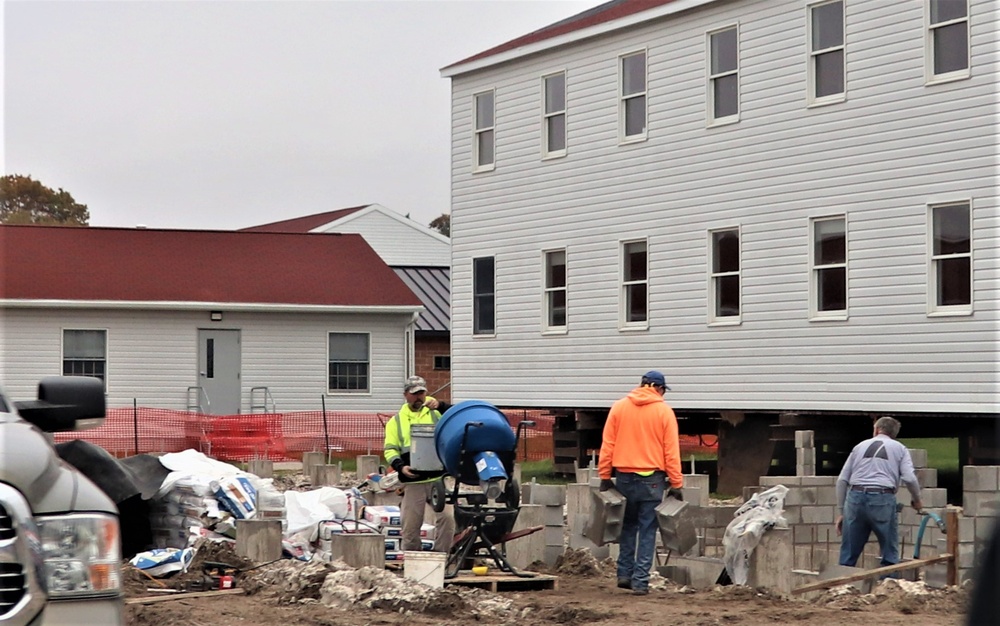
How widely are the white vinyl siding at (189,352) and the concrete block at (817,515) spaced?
24.3 m

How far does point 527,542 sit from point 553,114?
1581cm

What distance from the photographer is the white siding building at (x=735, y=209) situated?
22.3 meters

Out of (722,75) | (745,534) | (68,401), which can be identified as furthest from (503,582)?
(722,75)

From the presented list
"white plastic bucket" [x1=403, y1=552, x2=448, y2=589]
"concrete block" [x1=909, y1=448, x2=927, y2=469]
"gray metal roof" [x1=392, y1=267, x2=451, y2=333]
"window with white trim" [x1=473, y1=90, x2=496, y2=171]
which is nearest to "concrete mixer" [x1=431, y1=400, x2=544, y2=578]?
"white plastic bucket" [x1=403, y1=552, x2=448, y2=589]

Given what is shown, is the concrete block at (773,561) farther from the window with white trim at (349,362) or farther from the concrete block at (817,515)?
the window with white trim at (349,362)

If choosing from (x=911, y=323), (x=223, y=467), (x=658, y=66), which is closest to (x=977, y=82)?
(x=911, y=323)

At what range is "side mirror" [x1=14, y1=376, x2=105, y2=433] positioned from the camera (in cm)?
700

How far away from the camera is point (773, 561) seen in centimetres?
1332

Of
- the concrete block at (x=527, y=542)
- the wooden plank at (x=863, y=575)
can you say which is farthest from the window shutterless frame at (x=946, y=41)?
the concrete block at (x=527, y=542)

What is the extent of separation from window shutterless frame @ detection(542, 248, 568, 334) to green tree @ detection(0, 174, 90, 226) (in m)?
54.5

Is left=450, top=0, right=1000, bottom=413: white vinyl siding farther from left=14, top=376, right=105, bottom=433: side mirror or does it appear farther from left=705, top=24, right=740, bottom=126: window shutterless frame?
left=14, top=376, right=105, bottom=433: side mirror

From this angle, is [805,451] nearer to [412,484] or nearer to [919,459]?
[919,459]

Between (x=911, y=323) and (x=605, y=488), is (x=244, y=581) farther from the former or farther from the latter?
(x=911, y=323)

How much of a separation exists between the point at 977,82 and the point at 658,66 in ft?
23.2
